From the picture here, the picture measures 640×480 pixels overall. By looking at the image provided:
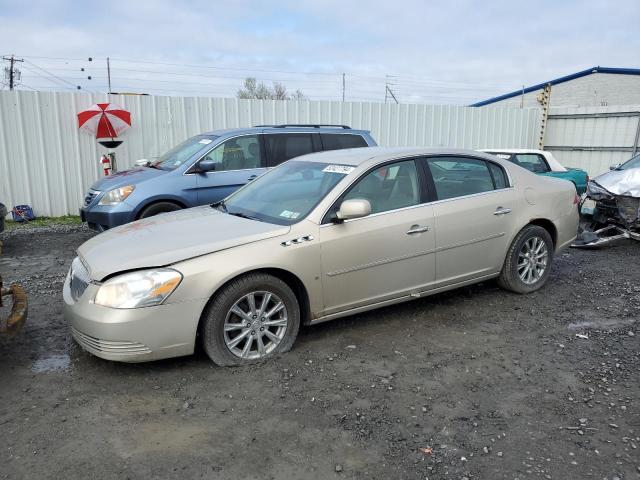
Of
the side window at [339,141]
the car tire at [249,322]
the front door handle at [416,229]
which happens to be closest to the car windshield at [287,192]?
the car tire at [249,322]

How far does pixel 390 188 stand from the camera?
182 inches

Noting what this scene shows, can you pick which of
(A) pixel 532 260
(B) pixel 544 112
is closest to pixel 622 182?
(A) pixel 532 260

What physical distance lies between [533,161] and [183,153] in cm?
674

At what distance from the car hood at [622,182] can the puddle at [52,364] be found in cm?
756

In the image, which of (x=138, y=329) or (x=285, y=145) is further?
(x=285, y=145)

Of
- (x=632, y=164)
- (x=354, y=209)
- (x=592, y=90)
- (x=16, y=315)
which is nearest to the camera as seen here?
(x=16, y=315)

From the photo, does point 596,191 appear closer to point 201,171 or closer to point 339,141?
point 339,141

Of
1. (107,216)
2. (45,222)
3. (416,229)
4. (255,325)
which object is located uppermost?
(416,229)

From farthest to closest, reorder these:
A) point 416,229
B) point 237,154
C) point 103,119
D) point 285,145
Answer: point 103,119 < point 285,145 < point 237,154 < point 416,229

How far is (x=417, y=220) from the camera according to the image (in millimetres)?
4559

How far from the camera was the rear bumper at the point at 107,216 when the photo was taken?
7152mm

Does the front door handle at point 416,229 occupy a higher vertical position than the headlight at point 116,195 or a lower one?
higher

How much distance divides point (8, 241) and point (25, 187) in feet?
7.51

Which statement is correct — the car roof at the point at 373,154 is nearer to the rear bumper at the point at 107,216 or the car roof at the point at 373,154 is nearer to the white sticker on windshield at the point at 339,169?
the white sticker on windshield at the point at 339,169
